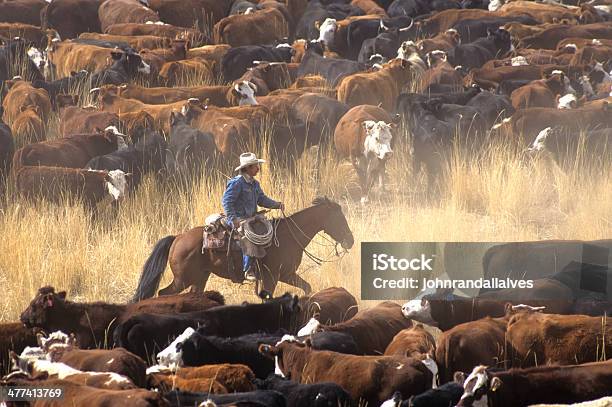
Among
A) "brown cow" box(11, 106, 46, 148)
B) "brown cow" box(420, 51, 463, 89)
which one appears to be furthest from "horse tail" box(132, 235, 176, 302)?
"brown cow" box(420, 51, 463, 89)

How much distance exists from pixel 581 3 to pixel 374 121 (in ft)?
48.8

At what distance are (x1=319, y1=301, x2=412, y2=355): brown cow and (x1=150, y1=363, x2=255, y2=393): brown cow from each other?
149 centimetres

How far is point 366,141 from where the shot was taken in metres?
17.5

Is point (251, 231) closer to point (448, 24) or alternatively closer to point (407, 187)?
point (407, 187)

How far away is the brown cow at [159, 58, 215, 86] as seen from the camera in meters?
23.3

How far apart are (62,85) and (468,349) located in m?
12.8

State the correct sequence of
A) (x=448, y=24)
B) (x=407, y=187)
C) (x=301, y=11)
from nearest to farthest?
(x=407, y=187) → (x=448, y=24) → (x=301, y=11)

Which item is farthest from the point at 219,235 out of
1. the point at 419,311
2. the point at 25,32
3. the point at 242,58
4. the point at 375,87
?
the point at 25,32

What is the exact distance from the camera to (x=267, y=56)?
989 inches

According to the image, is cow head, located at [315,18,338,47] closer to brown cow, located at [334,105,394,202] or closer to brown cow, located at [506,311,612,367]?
brown cow, located at [334,105,394,202]

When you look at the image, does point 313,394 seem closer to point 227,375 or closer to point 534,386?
point 227,375

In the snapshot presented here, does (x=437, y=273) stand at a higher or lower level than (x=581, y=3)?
lower

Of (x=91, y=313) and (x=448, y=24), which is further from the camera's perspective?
(x=448, y=24)

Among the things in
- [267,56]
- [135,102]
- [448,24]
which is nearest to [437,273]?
[135,102]
